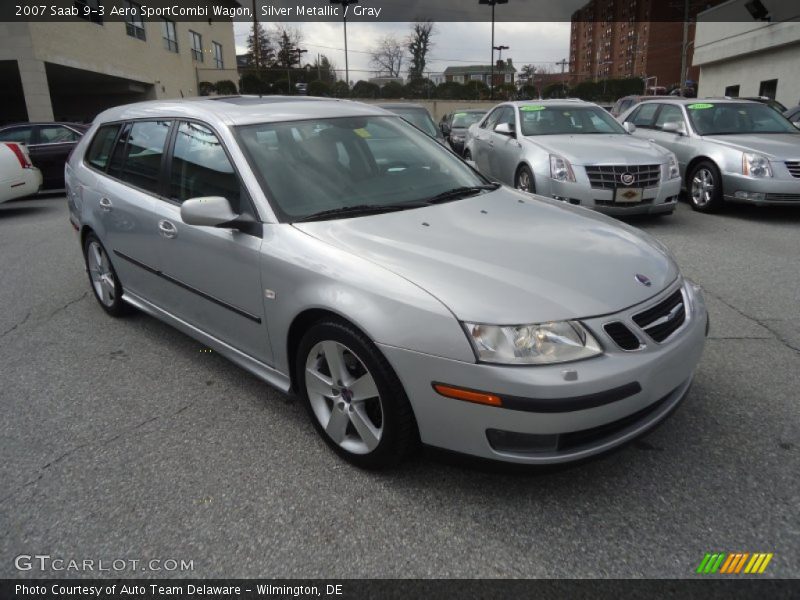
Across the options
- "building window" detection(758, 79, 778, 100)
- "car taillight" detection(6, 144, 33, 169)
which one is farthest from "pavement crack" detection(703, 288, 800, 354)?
"building window" detection(758, 79, 778, 100)

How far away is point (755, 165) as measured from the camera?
25.1ft

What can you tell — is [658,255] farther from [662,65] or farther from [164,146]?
[662,65]

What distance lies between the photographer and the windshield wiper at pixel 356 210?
114 inches

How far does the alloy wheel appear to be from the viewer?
2.57 m

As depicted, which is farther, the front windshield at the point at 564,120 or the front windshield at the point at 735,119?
the front windshield at the point at 735,119

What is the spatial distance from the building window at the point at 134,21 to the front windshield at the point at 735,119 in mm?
25399

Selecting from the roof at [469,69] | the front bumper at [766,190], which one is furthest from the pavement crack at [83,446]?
the roof at [469,69]

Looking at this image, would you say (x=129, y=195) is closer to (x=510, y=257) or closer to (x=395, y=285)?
(x=395, y=285)

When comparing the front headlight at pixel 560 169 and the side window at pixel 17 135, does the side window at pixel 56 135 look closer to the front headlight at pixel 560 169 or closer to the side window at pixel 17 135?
the side window at pixel 17 135

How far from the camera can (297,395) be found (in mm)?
2998

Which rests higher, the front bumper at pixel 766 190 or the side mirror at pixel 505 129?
the side mirror at pixel 505 129

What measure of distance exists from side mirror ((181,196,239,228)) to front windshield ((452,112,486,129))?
16.8m

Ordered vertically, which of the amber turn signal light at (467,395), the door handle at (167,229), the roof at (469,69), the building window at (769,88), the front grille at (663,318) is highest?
the roof at (469,69)

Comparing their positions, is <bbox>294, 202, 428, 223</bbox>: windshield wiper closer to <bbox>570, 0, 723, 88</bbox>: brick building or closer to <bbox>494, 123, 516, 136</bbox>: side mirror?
<bbox>494, 123, 516, 136</bbox>: side mirror
